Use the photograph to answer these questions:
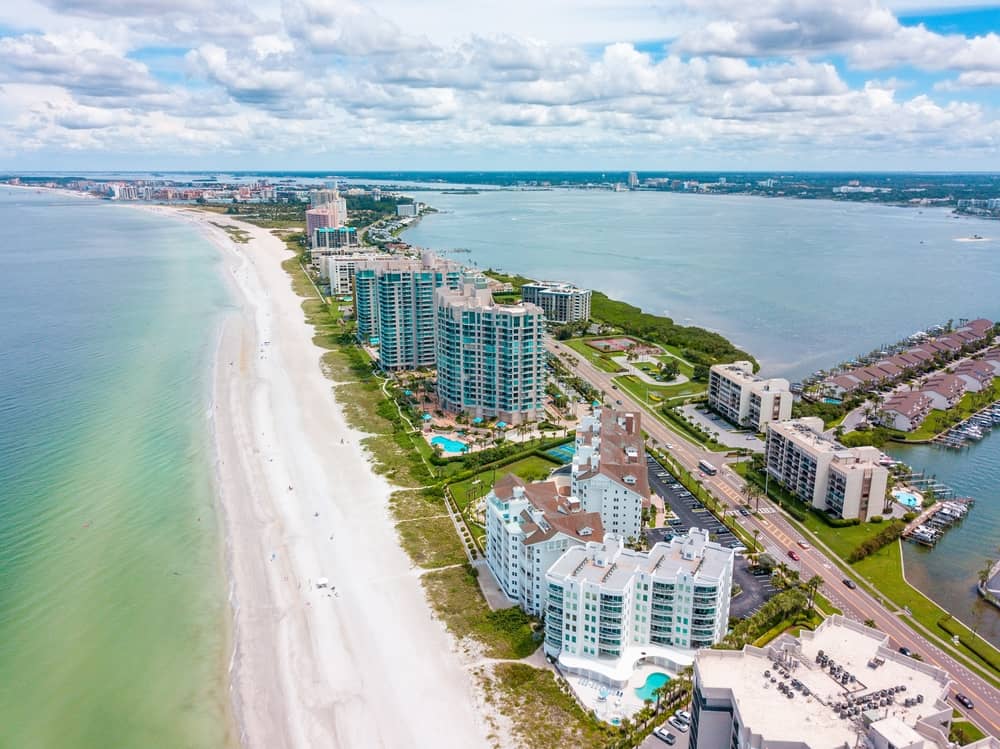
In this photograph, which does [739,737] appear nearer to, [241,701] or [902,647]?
[902,647]

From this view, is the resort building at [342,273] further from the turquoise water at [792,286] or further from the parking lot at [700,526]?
the parking lot at [700,526]

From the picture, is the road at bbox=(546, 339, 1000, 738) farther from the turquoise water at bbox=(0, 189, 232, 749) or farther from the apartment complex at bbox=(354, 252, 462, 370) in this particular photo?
the turquoise water at bbox=(0, 189, 232, 749)

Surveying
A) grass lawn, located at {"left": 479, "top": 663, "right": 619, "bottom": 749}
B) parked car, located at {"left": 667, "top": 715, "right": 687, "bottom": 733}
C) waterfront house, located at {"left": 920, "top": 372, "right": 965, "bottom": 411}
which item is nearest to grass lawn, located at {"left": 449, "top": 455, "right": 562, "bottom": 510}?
grass lawn, located at {"left": 479, "top": 663, "right": 619, "bottom": 749}

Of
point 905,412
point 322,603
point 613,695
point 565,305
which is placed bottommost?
point 322,603

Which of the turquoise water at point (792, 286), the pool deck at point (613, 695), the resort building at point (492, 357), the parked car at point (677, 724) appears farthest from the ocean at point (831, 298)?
the resort building at point (492, 357)

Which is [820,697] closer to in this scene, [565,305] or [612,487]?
[612,487]

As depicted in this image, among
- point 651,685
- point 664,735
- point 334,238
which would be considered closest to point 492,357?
point 651,685

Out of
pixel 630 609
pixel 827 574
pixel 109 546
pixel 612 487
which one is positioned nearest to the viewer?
pixel 630 609
